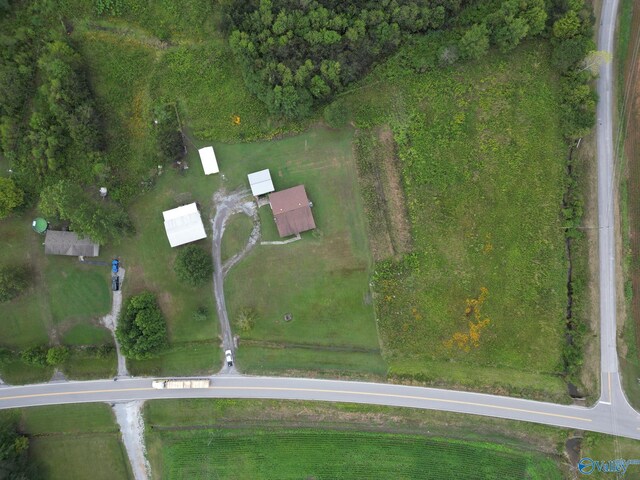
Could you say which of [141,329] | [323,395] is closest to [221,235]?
[141,329]

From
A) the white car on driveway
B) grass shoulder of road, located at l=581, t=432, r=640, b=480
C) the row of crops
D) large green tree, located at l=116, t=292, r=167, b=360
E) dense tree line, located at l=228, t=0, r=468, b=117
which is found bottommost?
grass shoulder of road, located at l=581, t=432, r=640, b=480

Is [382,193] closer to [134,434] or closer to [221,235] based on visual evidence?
[221,235]

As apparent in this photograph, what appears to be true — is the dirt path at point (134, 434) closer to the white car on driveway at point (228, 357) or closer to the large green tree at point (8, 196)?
the white car on driveway at point (228, 357)

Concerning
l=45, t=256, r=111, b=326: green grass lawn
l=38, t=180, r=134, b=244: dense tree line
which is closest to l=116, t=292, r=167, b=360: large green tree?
l=45, t=256, r=111, b=326: green grass lawn

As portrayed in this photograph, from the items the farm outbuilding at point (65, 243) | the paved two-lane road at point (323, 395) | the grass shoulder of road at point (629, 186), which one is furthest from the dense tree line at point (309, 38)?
the paved two-lane road at point (323, 395)

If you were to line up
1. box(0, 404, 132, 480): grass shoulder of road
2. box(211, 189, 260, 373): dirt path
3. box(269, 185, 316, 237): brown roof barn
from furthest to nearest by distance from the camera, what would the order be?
box(211, 189, 260, 373): dirt path
box(0, 404, 132, 480): grass shoulder of road
box(269, 185, 316, 237): brown roof barn

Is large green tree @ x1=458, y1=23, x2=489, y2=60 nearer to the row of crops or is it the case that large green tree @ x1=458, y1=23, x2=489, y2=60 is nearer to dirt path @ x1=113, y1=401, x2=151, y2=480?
the row of crops
